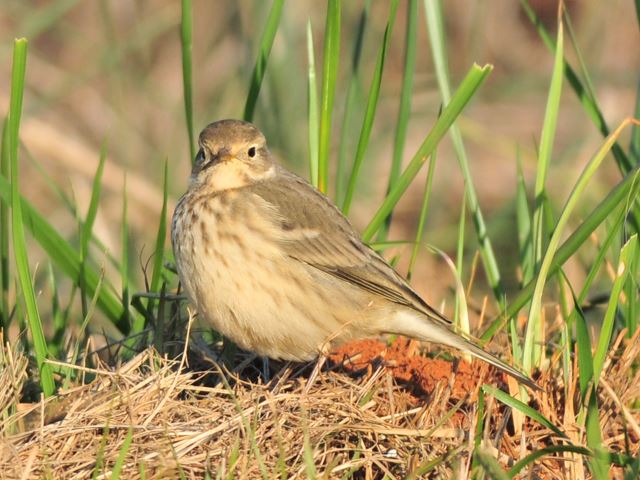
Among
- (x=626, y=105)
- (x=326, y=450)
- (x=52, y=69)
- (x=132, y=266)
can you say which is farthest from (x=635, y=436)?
(x=52, y=69)

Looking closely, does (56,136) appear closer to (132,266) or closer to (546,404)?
(132,266)

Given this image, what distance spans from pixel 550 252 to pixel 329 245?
3.96 feet

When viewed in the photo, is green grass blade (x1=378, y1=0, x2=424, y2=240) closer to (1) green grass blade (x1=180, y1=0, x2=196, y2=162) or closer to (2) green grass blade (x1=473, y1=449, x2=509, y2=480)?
(1) green grass blade (x1=180, y1=0, x2=196, y2=162)

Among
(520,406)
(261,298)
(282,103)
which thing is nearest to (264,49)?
(261,298)

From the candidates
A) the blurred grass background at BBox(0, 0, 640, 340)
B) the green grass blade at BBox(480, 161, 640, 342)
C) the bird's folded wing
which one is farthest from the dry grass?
the blurred grass background at BBox(0, 0, 640, 340)

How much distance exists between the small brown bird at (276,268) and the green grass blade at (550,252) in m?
0.24

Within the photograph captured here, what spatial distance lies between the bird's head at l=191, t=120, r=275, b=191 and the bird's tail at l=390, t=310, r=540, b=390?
43.0 inches

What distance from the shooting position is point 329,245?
548 cm

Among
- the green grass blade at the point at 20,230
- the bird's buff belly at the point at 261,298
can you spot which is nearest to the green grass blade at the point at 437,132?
the bird's buff belly at the point at 261,298

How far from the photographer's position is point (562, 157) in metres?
9.66

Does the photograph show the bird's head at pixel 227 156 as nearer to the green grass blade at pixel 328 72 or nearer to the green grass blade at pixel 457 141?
the green grass blade at pixel 328 72

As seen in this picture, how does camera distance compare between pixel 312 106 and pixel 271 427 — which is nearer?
pixel 271 427

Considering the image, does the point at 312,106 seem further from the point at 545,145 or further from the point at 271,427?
the point at 271,427

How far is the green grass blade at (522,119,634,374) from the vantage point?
15.4 feet
